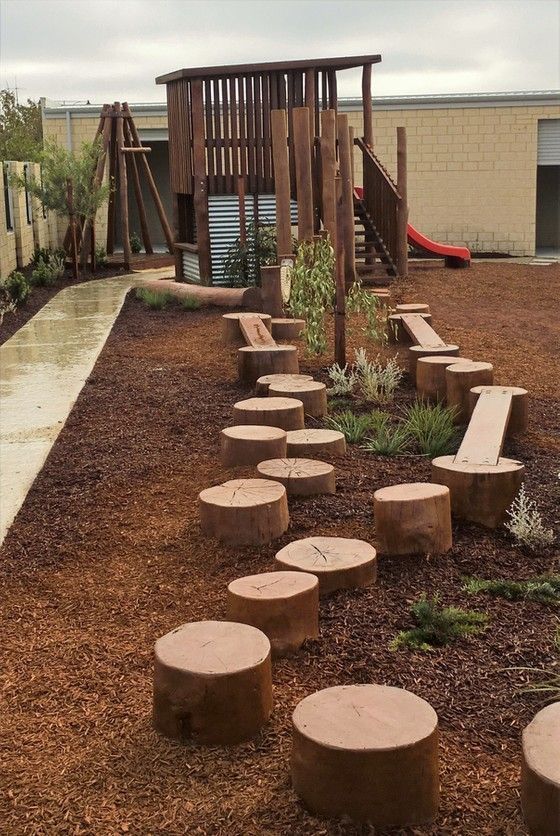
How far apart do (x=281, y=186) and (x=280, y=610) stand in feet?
28.3

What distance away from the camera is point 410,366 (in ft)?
27.2

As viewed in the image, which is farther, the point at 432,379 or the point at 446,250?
the point at 446,250

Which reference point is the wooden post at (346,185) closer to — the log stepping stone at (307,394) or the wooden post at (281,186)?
the wooden post at (281,186)

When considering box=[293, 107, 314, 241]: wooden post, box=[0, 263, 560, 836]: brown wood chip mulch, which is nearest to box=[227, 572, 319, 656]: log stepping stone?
box=[0, 263, 560, 836]: brown wood chip mulch

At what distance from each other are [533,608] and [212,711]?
1.50 metres

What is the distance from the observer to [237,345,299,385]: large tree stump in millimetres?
8094

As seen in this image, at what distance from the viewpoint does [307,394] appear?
6.97m

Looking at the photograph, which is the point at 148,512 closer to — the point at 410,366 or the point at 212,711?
the point at 212,711

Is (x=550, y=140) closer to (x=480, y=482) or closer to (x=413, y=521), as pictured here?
(x=480, y=482)

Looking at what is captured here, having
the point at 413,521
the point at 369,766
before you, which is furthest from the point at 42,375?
the point at 369,766

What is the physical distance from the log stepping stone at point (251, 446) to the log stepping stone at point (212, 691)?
2.52 metres

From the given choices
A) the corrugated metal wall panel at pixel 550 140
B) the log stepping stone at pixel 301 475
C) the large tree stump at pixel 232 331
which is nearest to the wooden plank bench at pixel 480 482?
the log stepping stone at pixel 301 475

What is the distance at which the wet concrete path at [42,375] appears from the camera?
665cm

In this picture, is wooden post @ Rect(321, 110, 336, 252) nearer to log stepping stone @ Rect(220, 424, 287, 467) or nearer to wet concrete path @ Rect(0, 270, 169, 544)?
wet concrete path @ Rect(0, 270, 169, 544)
